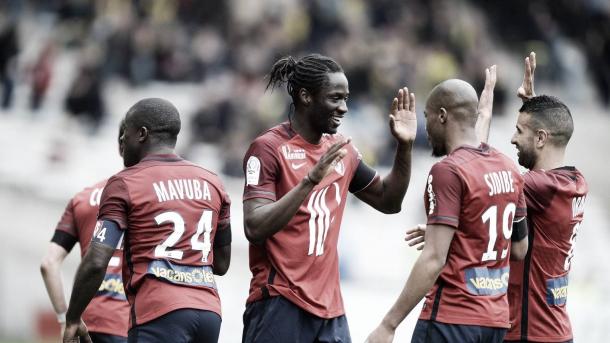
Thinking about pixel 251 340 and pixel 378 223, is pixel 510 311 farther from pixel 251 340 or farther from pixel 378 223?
pixel 378 223

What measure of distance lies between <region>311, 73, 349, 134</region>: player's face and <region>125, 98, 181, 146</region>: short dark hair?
956 millimetres

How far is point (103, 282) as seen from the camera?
841 cm

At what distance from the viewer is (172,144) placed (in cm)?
720

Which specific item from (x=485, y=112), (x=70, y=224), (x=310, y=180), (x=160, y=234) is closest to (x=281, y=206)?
(x=310, y=180)

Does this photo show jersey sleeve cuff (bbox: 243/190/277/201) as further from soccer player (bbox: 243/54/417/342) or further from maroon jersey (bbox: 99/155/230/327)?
maroon jersey (bbox: 99/155/230/327)

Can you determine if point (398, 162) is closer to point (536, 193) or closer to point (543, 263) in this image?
point (536, 193)

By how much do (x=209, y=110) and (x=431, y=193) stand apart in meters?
11.9

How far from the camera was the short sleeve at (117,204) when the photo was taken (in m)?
6.78

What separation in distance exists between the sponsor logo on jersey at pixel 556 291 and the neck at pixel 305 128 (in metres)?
1.85

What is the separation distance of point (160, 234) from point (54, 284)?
2.03 m

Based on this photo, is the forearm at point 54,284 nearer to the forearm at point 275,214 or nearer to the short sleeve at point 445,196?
the forearm at point 275,214

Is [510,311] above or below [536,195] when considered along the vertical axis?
below

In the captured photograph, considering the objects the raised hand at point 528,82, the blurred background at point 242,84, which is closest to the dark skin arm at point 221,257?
the raised hand at point 528,82

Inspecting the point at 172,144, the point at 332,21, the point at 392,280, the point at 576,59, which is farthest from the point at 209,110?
the point at 172,144
